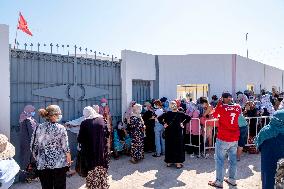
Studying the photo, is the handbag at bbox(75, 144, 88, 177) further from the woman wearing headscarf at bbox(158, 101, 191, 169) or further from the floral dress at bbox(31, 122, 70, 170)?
the woman wearing headscarf at bbox(158, 101, 191, 169)

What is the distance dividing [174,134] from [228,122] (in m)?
2.08

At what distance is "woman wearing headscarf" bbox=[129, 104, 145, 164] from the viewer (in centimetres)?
828

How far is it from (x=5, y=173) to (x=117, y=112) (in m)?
6.32

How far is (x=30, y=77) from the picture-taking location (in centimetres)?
732

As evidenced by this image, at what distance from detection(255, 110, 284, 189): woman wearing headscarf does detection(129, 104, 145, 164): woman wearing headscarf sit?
4.65m

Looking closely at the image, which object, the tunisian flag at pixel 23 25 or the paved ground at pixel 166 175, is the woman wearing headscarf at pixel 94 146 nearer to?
→ the paved ground at pixel 166 175

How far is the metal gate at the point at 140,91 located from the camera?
10.5 m

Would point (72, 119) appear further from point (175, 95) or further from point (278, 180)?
point (278, 180)

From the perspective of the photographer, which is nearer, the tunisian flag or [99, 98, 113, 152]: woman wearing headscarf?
the tunisian flag

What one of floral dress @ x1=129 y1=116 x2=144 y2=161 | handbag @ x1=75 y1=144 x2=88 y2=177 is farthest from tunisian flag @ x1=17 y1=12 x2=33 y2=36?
handbag @ x1=75 y1=144 x2=88 y2=177

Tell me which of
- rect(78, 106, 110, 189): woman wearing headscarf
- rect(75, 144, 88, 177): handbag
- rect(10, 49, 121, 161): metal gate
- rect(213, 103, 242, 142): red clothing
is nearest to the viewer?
rect(78, 106, 110, 189): woman wearing headscarf

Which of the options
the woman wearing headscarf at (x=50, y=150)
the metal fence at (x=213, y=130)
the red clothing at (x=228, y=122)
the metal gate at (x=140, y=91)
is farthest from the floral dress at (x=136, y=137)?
the woman wearing headscarf at (x=50, y=150)

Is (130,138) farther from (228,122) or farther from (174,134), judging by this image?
(228,122)

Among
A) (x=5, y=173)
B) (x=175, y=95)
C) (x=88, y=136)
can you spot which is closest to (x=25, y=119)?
(x=88, y=136)
